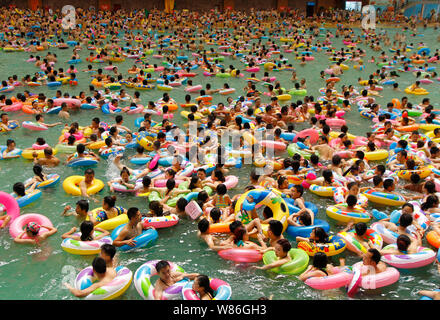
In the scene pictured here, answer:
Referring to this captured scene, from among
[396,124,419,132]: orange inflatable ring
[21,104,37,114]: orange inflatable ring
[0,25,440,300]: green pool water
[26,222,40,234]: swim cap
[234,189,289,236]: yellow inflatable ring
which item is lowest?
[0,25,440,300]: green pool water

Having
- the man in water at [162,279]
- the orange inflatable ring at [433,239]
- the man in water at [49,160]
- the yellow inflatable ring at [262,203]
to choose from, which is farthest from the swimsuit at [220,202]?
the man in water at [49,160]

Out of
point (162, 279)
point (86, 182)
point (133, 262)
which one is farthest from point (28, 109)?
point (162, 279)

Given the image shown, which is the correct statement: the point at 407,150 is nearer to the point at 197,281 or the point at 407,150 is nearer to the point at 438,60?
the point at 197,281

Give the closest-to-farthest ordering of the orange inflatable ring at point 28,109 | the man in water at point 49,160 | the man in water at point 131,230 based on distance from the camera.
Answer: the man in water at point 131,230, the man in water at point 49,160, the orange inflatable ring at point 28,109

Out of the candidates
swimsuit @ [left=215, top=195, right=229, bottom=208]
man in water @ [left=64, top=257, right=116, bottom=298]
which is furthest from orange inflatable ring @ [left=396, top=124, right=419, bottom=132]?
man in water @ [left=64, top=257, right=116, bottom=298]

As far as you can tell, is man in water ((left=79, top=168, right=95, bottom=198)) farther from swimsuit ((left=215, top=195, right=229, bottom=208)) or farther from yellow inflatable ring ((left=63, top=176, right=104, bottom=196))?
swimsuit ((left=215, top=195, right=229, bottom=208))

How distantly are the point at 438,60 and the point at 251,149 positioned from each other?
18620 mm

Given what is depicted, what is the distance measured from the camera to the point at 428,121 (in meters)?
12.2

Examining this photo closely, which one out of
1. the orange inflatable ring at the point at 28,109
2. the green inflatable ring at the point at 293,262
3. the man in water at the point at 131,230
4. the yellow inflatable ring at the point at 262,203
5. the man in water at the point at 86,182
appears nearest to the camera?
the green inflatable ring at the point at 293,262

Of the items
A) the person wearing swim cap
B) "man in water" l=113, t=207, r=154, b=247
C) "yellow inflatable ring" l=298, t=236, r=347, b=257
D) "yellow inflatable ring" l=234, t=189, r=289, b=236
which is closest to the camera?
"yellow inflatable ring" l=298, t=236, r=347, b=257

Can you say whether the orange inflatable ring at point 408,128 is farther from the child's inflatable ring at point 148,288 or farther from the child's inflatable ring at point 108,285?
the child's inflatable ring at point 108,285

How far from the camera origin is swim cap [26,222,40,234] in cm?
657

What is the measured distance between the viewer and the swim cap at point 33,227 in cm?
657
